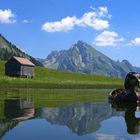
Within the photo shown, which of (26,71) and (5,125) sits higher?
(26,71)

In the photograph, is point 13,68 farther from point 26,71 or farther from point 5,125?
point 5,125

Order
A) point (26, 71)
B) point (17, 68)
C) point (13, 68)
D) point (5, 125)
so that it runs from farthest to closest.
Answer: point (26, 71), point (13, 68), point (17, 68), point (5, 125)

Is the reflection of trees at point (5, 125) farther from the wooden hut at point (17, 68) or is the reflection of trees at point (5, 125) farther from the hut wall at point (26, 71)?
the hut wall at point (26, 71)

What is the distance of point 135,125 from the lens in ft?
85.6

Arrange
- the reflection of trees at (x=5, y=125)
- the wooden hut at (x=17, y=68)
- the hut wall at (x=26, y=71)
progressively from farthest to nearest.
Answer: the hut wall at (x=26, y=71) → the wooden hut at (x=17, y=68) → the reflection of trees at (x=5, y=125)

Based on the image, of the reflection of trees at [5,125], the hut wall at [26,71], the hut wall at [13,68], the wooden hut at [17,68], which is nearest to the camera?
the reflection of trees at [5,125]

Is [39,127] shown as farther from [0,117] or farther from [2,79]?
[2,79]

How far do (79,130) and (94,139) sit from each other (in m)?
3.77

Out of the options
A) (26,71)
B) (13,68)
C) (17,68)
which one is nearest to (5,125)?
(17,68)

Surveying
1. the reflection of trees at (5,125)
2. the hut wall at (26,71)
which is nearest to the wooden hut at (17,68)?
the hut wall at (26,71)

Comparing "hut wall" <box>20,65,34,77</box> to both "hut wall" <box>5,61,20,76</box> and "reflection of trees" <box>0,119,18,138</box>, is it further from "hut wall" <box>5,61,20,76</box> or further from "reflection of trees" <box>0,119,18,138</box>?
"reflection of trees" <box>0,119,18,138</box>

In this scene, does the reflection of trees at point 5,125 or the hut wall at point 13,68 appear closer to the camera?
the reflection of trees at point 5,125

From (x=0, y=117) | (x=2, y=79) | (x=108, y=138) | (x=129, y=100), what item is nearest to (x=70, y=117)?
(x=0, y=117)

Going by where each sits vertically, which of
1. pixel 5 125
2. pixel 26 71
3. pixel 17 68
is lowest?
pixel 5 125
